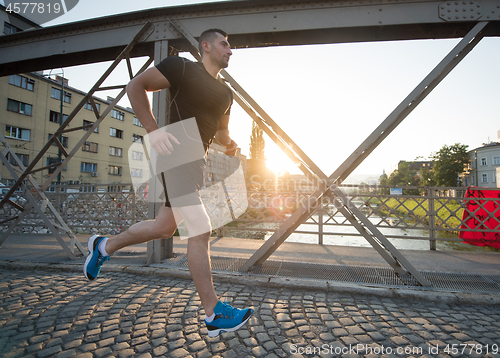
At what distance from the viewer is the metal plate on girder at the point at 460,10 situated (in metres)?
3.46

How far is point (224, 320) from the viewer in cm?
187

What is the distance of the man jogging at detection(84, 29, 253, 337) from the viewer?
6.22 ft

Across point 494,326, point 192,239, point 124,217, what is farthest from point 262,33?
point 124,217

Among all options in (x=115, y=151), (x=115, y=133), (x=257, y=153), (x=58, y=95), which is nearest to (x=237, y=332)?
(x=58, y=95)

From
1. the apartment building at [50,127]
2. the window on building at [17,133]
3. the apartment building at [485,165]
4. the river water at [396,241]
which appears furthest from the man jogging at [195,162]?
the apartment building at [485,165]

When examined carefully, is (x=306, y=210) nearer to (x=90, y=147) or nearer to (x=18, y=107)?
(x=18, y=107)

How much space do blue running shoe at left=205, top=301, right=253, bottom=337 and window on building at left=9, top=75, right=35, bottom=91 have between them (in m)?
35.8

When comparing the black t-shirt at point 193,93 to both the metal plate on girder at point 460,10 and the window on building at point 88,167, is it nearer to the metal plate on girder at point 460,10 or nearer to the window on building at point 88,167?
the metal plate on girder at point 460,10

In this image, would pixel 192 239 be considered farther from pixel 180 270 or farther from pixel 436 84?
pixel 436 84

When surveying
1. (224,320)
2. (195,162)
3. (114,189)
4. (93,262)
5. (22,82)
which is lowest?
(224,320)

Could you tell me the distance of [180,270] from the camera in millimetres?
3723

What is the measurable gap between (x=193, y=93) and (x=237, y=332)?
6.33 feet

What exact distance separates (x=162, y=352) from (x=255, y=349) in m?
0.64

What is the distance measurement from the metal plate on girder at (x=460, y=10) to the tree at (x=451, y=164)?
5918 cm
